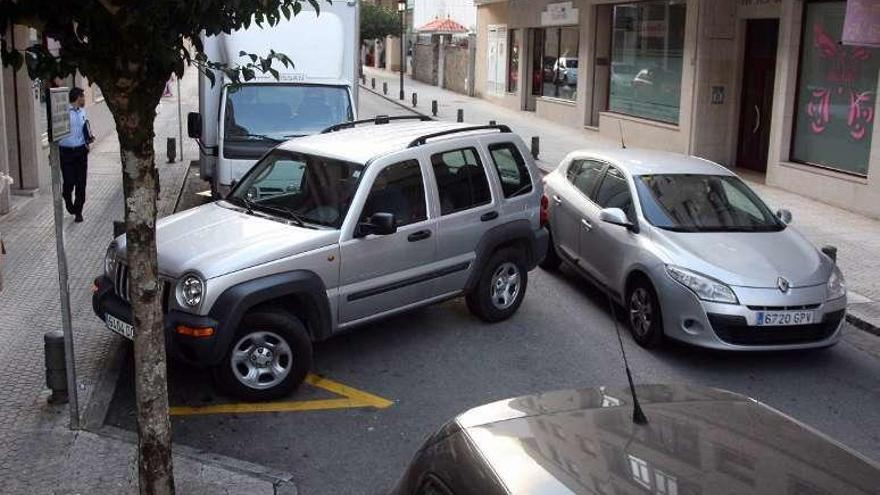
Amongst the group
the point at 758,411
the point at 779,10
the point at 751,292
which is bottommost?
the point at 751,292

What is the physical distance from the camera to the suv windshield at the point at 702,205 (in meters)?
8.91

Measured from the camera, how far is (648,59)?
2394 centimetres

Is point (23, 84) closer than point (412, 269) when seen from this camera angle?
No

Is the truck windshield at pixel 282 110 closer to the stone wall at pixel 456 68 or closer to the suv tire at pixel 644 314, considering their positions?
the suv tire at pixel 644 314

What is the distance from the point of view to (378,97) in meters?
41.5

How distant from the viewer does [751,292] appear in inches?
309

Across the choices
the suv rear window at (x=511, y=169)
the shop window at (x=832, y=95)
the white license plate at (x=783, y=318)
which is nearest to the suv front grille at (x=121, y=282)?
the suv rear window at (x=511, y=169)

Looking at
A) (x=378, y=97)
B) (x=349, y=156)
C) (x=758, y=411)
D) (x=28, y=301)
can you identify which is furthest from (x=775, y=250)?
(x=378, y=97)

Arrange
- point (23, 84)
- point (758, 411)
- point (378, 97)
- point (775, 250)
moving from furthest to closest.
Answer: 1. point (378, 97)
2. point (23, 84)
3. point (775, 250)
4. point (758, 411)

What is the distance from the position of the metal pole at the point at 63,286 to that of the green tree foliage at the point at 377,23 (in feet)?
179

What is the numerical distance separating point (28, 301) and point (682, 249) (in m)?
6.21

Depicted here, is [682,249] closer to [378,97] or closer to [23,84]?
[23,84]

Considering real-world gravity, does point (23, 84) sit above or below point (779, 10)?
below

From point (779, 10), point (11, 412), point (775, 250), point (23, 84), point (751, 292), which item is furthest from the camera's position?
point (779, 10)
